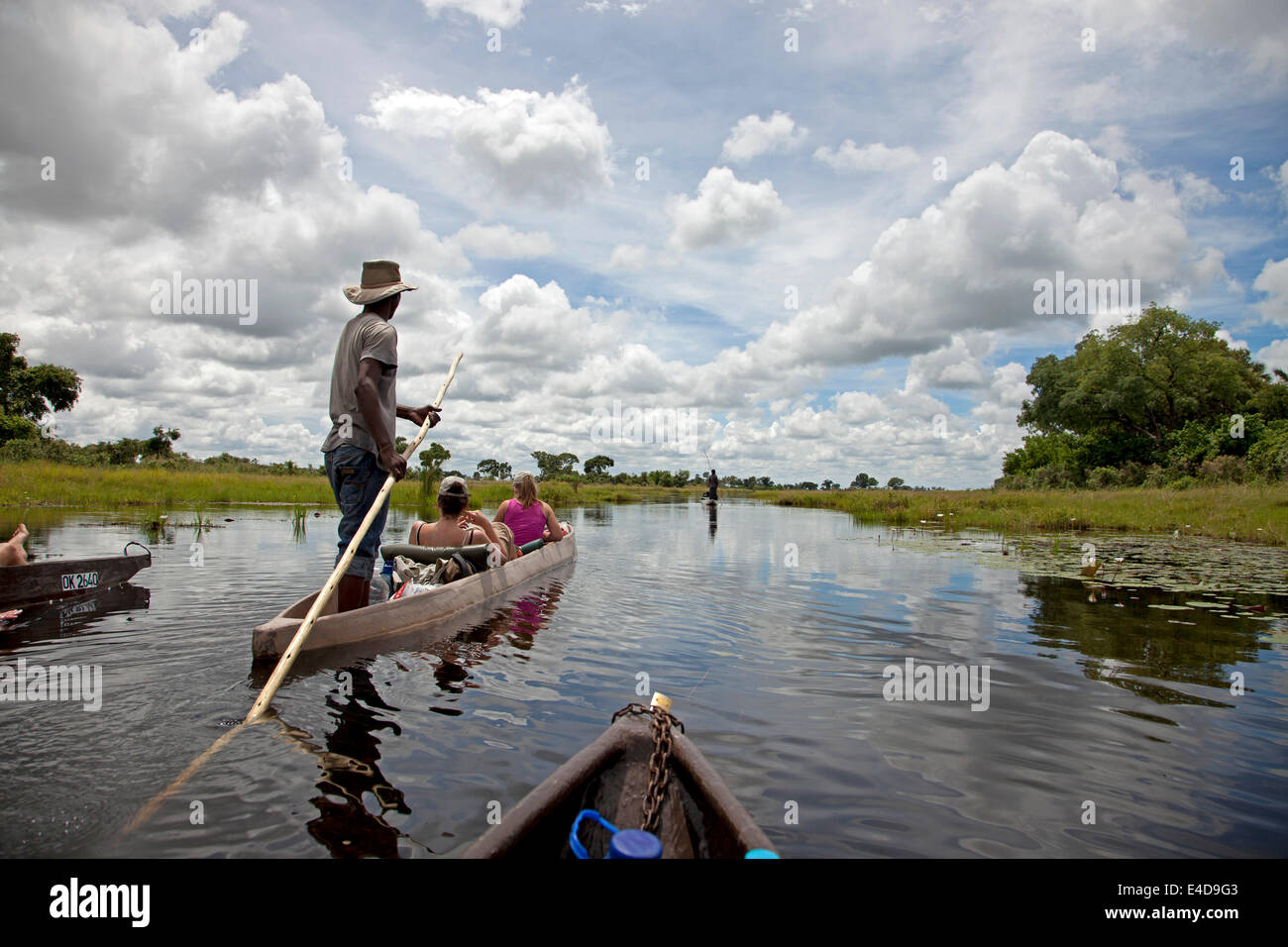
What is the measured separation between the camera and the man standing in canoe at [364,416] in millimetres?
5086

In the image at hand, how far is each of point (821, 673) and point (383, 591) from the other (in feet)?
14.5

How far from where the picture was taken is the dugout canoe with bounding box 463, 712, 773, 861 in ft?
7.27

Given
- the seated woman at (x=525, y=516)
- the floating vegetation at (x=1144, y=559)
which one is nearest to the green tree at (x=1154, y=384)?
the floating vegetation at (x=1144, y=559)

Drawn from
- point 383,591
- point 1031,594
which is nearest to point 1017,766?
point 383,591

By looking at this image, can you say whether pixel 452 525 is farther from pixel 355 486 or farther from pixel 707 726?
pixel 707 726

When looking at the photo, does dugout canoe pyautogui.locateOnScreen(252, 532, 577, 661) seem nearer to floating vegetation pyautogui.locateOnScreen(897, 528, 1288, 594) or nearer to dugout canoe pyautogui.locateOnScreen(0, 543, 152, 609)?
dugout canoe pyautogui.locateOnScreen(0, 543, 152, 609)

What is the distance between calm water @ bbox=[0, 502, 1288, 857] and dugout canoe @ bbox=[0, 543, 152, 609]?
0.33m

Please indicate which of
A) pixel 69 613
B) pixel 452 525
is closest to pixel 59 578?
pixel 69 613

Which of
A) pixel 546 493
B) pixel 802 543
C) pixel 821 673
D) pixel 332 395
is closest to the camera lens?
pixel 332 395

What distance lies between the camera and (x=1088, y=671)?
5.80 meters

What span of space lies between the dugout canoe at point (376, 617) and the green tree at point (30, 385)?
131 ft

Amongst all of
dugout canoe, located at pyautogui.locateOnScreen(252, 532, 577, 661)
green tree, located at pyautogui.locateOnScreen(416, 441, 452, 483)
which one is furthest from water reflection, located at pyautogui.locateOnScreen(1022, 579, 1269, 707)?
green tree, located at pyautogui.locateOnScreen(416, 441, 452, 483)

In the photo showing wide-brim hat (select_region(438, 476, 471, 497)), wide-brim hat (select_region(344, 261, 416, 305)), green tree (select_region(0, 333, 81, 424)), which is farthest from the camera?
green tree (select_region(0, 333, 81, 424))
